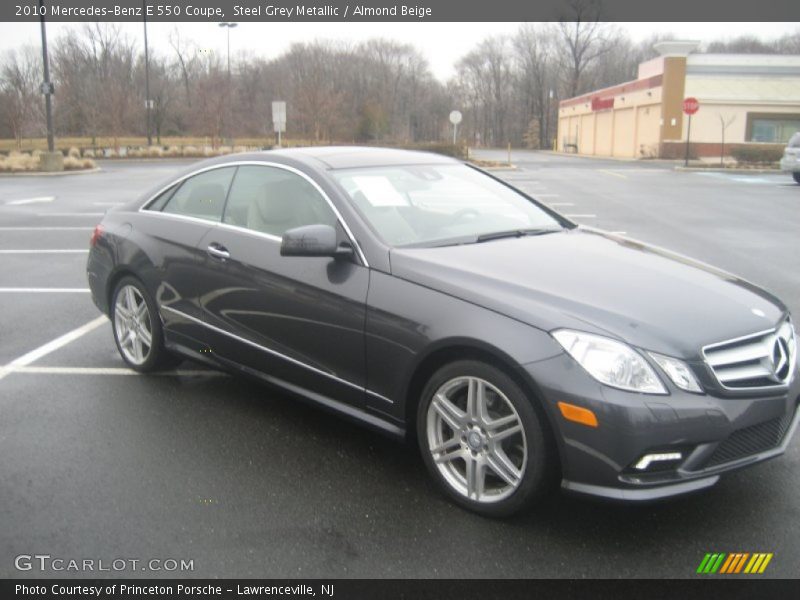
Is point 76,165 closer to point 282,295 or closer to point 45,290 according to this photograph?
point 45,290

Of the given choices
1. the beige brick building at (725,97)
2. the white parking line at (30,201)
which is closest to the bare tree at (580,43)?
the beige brick building at (725,97)

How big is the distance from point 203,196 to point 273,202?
751 mm

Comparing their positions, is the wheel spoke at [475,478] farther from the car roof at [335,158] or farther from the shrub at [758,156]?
the shrub at [758,156]

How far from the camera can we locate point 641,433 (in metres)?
2.92

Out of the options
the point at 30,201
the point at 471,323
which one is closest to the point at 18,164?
the point at 30,201

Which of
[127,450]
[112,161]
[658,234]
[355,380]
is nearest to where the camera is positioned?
[355,380]

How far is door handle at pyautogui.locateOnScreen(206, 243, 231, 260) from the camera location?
4.57m

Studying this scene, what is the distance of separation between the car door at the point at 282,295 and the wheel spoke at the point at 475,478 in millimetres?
708

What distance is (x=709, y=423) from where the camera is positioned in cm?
298

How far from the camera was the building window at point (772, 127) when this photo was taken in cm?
4569

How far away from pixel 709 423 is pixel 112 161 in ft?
152
